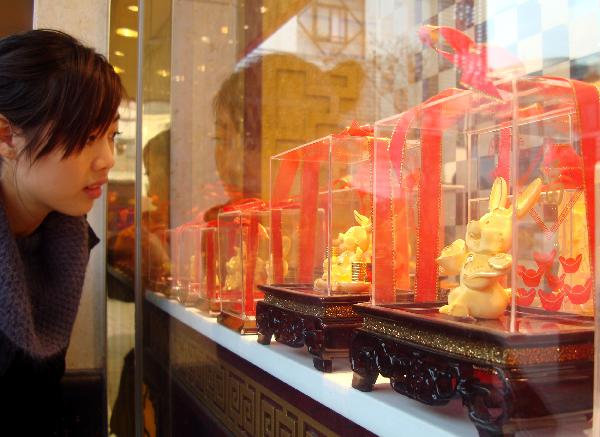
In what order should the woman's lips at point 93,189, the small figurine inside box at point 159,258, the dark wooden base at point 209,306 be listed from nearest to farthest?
the woman's lips at point 93,189 → the dark wooden base at point 209,306 → the small figurine inside box at point 159,258

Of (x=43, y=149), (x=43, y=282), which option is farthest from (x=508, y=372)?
(x=43, y=282)

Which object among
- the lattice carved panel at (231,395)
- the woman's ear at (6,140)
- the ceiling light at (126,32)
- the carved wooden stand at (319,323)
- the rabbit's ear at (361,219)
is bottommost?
the lattice carved panel at (231,395)

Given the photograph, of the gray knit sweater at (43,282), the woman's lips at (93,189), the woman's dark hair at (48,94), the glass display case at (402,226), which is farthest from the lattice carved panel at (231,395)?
the woman's dark hair at (48,94)

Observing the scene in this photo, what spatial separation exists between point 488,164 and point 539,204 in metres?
0.14

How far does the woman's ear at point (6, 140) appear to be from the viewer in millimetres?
1129

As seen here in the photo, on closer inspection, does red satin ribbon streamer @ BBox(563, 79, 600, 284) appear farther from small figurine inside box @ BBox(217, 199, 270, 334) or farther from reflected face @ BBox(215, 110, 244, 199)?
reflected face @ BBox(215, 110, 244, 199)

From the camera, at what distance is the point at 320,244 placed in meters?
1.12

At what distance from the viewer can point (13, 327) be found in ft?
3.86

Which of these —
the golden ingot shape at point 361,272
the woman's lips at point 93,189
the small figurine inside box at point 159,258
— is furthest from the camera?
the small figurine inside box at point 159,258

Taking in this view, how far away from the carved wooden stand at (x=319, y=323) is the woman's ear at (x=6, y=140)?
0.56m

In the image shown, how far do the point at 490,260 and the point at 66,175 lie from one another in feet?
2.66

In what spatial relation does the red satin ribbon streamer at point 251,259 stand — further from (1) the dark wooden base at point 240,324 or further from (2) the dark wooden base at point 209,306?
(2) the dark wooden base at point 209,306

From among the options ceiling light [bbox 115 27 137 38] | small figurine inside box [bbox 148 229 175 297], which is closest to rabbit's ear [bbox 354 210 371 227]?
small figurine inside box [bbox 148 229 175 297]

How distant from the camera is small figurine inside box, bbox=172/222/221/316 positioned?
1.60 metres
